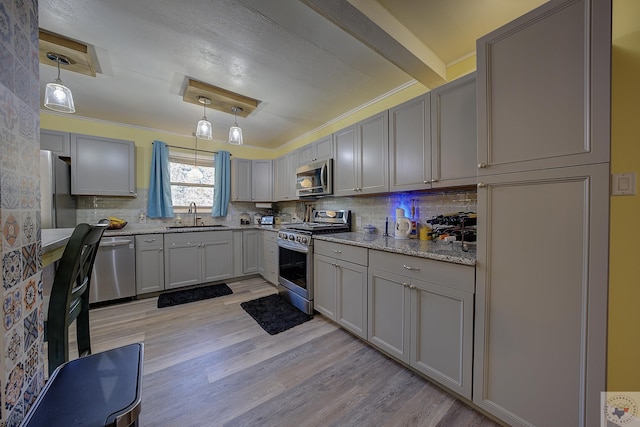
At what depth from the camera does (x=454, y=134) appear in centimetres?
179

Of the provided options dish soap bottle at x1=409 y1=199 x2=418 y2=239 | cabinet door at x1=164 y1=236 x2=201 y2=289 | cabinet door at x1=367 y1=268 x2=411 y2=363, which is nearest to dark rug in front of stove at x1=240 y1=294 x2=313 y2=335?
cabinet door at x1=367 y1=268 x2=411 y2=363

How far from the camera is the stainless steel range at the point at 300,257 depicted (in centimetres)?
263

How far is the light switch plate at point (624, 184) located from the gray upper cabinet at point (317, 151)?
234 cm

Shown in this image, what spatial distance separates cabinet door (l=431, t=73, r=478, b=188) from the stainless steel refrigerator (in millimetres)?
3675

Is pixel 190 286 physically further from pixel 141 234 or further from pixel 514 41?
pixel 514 41

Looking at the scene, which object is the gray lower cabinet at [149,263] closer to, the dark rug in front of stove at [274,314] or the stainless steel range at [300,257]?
the dark rug in front of stove at [274,314]

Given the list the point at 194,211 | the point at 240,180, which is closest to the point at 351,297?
the point at 240,180

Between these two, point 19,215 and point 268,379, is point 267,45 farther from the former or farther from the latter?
point 268,379

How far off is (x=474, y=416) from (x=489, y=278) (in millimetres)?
858

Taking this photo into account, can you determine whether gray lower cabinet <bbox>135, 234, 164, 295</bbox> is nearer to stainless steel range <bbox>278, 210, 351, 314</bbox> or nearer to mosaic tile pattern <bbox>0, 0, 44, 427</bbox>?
stainless steel range <bbox>278, 210, 351, 314</bbox>

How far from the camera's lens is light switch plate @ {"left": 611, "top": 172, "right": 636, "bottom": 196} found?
3.47 feet

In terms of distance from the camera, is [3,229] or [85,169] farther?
[85,169]

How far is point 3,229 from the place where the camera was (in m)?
0.52

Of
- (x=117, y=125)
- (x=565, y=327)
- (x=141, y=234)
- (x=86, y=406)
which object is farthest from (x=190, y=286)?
(x=565, y=327)
